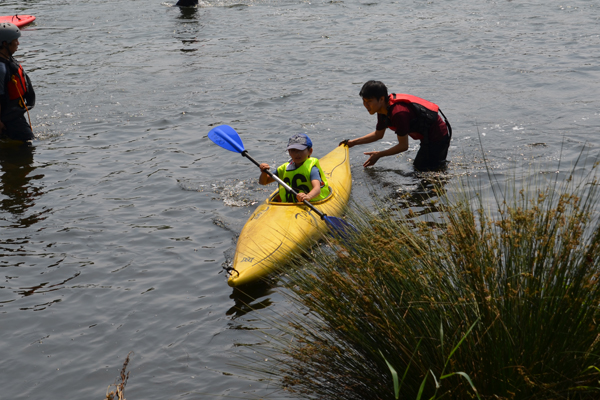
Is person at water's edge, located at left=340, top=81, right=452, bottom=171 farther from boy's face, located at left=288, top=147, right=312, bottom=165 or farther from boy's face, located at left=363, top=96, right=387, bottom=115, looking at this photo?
boy's face, located at left=288, top=147, right=312, bottom=165

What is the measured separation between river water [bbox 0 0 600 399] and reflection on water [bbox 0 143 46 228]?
0.03m

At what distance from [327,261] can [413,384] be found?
79cm

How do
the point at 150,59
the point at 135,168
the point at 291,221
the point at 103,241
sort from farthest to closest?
the point at 150,59 → the point at 135,168 → the point at 103,241 → the point at 291,221

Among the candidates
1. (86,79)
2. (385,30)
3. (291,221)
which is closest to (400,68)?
(385,30)

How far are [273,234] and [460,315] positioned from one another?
2.80m

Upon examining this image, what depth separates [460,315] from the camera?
2.72 meters

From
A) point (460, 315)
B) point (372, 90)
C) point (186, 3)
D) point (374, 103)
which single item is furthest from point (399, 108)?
point (186, 3)

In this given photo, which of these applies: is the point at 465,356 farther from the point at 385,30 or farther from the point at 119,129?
the point at 385,30

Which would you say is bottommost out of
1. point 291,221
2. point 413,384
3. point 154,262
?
point 154,262

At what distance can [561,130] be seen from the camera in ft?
27.7

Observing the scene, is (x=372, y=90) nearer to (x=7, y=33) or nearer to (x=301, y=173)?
(x=301, y=173)

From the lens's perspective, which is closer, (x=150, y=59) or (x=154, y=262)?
(x=154, y=262)

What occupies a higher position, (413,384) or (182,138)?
(413,384)

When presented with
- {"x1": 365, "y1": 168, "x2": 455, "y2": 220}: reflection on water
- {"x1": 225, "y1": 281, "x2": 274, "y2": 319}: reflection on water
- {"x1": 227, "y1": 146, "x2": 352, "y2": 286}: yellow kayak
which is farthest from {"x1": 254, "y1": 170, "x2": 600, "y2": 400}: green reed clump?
{"x1": 365, "y1": 168, "x2": 455, "y2": 220}: reflection on water
